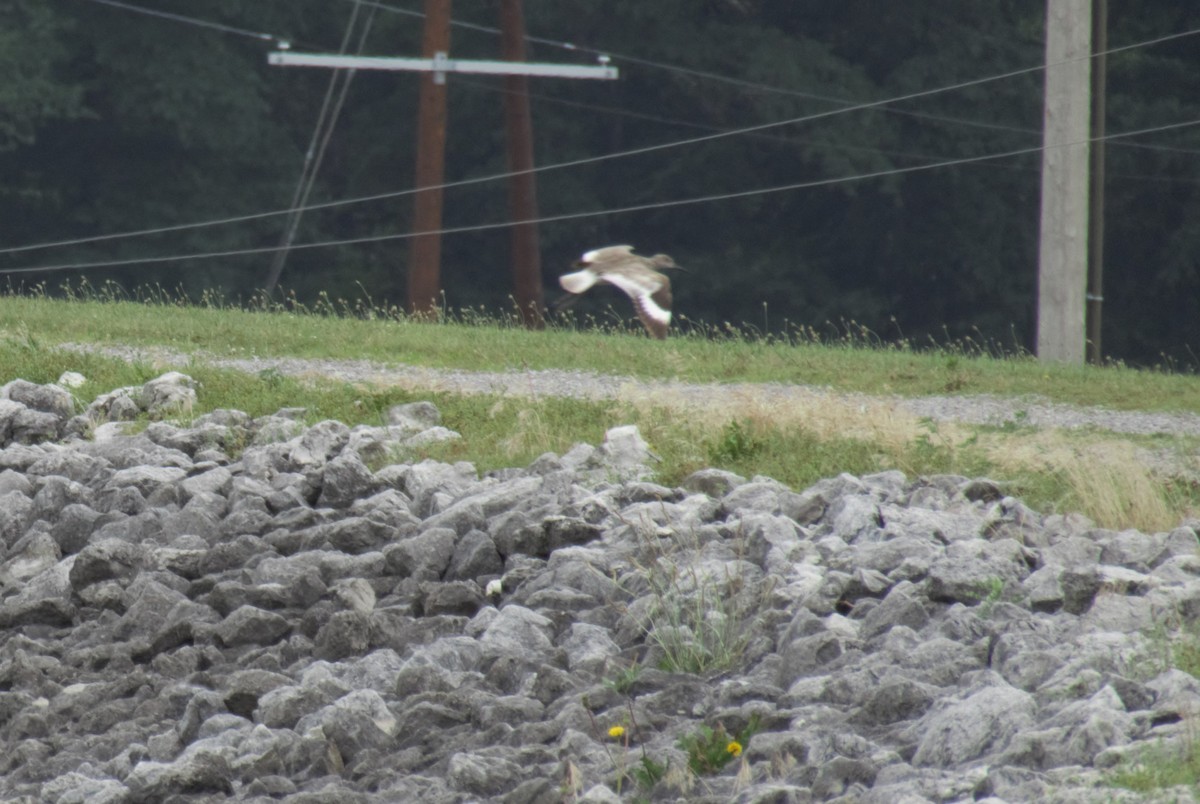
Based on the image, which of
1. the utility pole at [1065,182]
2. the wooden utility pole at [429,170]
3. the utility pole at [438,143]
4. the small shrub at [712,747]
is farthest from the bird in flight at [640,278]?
the wooden utility pole at [429,170]

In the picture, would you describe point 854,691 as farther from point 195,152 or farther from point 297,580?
point 195,152

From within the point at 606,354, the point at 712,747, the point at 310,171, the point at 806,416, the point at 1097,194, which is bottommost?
the point at 606,354

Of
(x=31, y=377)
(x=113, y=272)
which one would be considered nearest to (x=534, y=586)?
(x=31, y=377)

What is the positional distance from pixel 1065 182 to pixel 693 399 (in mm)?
6471

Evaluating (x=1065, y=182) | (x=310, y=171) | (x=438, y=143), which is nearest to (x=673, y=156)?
(x=310, y=171)

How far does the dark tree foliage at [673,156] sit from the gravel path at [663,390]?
15914 mm

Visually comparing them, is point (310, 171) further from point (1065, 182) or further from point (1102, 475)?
point (1102, 475)

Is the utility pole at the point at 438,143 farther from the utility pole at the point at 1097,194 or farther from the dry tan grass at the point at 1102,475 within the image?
the dry tan grass at the point at 1102,475

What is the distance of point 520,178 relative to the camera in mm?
22312

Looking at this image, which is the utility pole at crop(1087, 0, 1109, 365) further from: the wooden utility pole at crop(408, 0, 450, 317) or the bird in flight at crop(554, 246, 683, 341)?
the bird in flight at crop(554, 246, 683, 341)

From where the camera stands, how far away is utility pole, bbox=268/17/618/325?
19859 millimetres

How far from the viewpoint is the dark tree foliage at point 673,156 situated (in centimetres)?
2870

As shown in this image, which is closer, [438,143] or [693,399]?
[693,399]

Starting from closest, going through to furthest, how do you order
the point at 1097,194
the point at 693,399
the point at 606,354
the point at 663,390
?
1. the point at 693,399
2. the point at 663,390
3. the point at 606,354
4. the point at 1097,194
